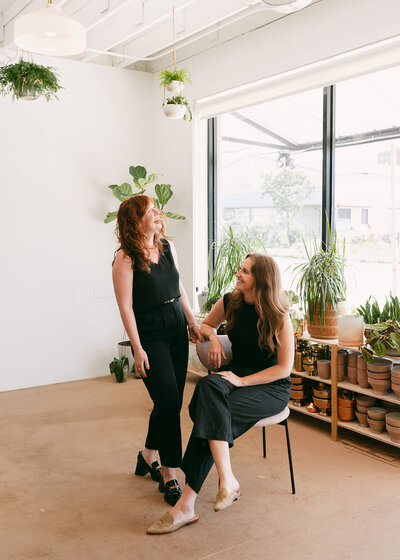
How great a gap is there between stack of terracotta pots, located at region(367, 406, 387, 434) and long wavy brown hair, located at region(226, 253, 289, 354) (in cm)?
98

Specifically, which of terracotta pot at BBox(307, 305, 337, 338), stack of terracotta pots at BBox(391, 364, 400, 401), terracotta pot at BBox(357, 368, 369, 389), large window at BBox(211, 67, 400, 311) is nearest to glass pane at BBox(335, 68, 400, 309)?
large window at BBox(211, 67, 400, 311)

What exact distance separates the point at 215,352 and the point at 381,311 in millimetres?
1331

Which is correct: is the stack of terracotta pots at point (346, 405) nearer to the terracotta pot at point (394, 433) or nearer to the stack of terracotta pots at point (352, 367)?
the stack of terracotta pots at point (352, 367)

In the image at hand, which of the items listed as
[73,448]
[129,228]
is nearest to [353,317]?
[129,228]

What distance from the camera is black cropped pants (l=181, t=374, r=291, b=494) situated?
8.16 ft

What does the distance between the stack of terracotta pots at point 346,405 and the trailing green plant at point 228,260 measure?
4.42 feet

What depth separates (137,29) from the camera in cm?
434

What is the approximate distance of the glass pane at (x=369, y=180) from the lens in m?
3.82

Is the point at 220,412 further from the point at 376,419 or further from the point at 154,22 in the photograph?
the point at 154,22

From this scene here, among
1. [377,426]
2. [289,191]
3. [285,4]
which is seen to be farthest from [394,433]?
[285,4]

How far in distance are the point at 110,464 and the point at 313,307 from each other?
1.63 metres

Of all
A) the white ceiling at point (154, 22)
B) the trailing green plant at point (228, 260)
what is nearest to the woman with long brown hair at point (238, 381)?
the trailing green plant at point (228, 260)

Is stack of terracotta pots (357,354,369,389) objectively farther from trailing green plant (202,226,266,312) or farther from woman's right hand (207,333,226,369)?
trailing green plant (202,226,266,312)

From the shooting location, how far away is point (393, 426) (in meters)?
3.22
